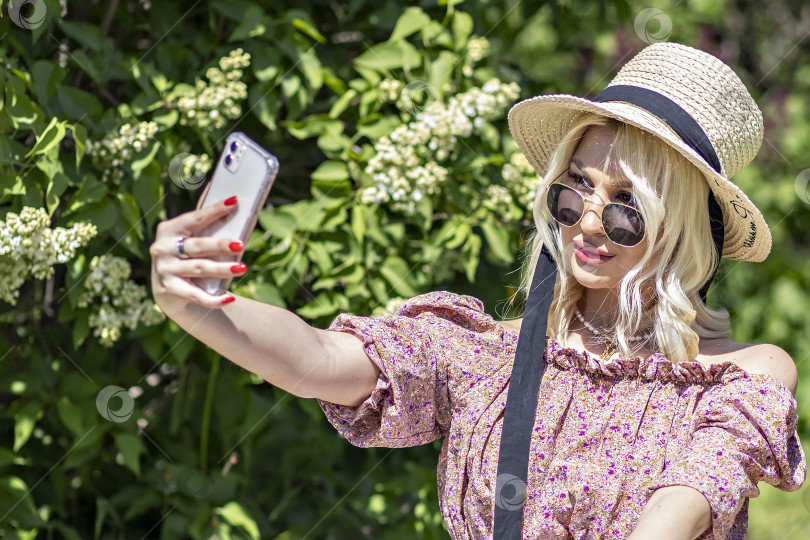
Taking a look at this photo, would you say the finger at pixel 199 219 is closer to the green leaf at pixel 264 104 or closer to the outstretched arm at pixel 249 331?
the outstretched arm at pixel 249 331

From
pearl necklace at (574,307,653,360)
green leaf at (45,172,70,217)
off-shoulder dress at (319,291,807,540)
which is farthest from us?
green leaf at (45,172,70,217)

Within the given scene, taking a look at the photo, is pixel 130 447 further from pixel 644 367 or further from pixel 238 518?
pixel 644 367

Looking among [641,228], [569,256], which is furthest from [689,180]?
[569,256]

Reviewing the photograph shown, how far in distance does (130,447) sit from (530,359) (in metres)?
1.07

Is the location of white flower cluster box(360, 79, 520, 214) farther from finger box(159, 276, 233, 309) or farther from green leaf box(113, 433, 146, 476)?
finger box(159, 276, 233, 309)

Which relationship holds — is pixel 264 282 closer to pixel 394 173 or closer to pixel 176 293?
pixel 394 173

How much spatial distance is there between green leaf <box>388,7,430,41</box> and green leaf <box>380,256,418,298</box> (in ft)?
1.79

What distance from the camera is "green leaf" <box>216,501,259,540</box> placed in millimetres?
2223

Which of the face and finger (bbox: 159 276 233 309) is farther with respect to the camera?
the face

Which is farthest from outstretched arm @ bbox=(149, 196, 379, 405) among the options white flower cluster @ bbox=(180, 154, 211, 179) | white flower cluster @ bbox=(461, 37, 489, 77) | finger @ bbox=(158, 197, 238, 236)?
white flower cluster @ bbox=(461, 37, 489, 77)

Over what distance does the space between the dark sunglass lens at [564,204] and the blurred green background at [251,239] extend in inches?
20.3

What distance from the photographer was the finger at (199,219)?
1.02m
